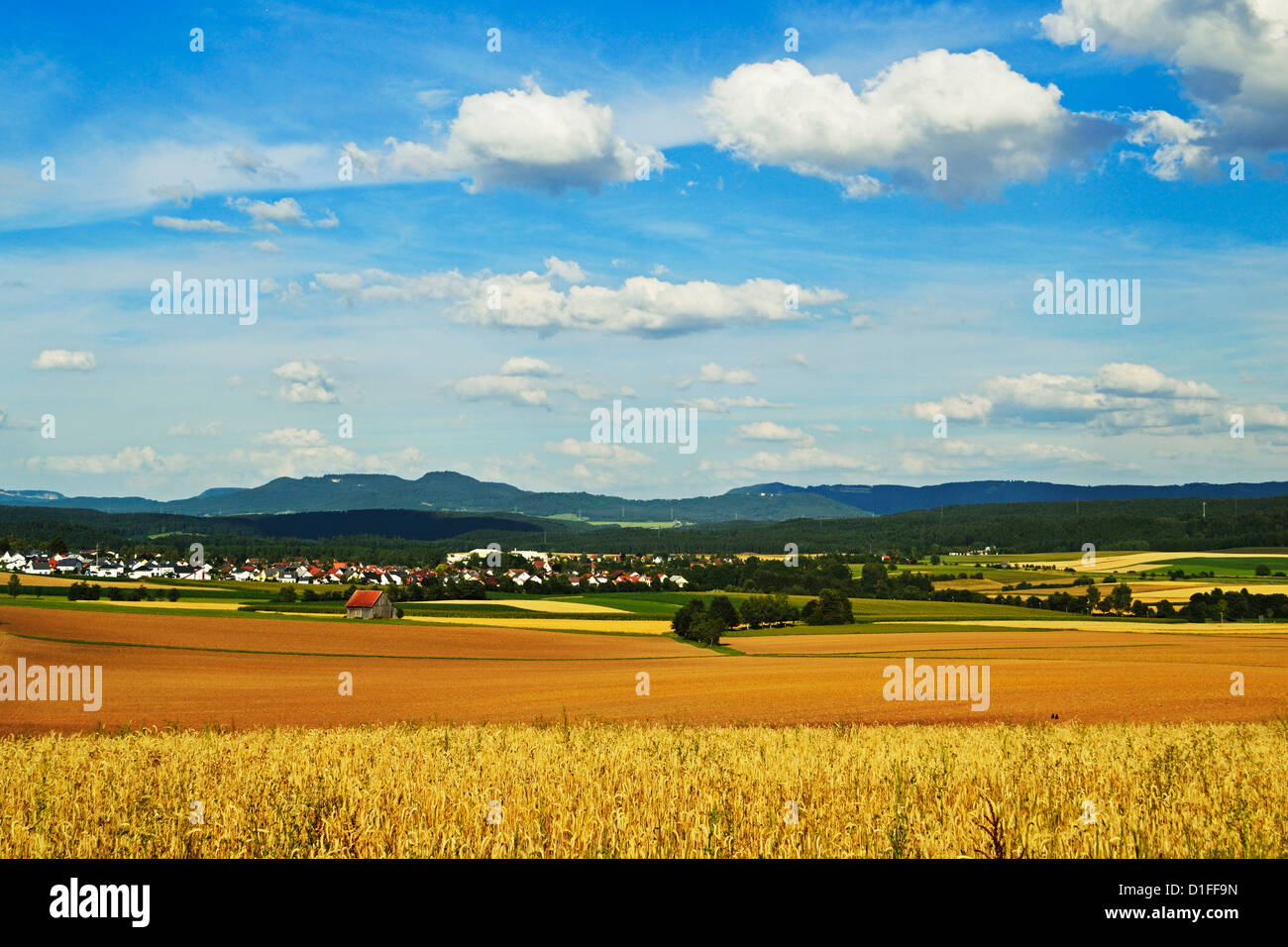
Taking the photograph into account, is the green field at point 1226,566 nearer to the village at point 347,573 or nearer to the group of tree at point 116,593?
the village at point 347,573

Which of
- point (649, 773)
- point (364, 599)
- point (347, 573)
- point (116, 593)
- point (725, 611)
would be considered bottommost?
point (347, 573)

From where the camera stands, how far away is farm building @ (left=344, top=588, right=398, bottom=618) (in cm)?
6944

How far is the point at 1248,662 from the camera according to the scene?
145 ft

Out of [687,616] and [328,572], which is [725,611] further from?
[328,572]

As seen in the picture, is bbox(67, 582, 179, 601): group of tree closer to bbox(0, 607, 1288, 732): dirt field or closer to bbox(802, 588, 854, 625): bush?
bbox(0, 607, 1288, 732): dirt field

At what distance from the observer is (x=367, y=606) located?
2739 inches

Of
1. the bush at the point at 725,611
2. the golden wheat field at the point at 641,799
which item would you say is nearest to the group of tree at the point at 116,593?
the bush at the point at 725,611

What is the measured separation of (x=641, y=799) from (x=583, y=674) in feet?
111

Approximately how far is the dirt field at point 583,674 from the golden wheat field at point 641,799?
11.3 metres

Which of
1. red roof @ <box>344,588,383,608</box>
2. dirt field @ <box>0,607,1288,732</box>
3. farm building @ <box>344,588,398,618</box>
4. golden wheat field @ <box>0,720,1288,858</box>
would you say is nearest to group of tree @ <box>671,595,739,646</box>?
dirt field @ <box>0,607,1288,732</box>

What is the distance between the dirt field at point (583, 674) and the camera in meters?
27.1

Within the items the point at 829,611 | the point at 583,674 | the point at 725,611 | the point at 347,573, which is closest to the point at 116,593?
the point at 347,573
